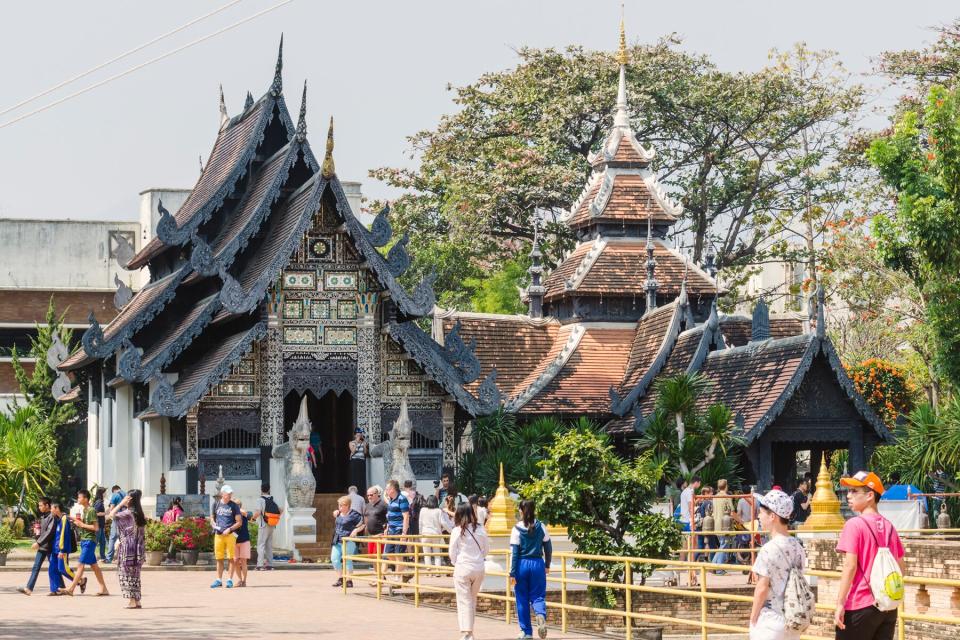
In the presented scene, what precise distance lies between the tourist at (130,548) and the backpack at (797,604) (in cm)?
1185

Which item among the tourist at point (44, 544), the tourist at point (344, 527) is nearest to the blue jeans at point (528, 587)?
the tourist at point (344, 527)

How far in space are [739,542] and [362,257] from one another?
9.92m

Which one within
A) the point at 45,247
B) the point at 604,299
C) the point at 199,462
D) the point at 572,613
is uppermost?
the point at 45,247

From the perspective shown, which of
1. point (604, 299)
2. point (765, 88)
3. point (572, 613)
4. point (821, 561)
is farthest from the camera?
point (765, 88)

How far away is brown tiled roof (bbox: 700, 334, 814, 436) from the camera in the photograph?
33.0 metres

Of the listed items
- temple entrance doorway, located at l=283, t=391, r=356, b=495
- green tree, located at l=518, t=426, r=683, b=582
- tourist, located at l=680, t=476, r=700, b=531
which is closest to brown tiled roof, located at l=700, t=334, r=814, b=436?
tourist, located at l=680, t=476, r=700, b=531

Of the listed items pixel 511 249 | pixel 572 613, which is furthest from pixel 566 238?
pixel 572 613

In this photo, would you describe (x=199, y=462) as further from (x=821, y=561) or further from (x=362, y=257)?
(x=821, y=561)

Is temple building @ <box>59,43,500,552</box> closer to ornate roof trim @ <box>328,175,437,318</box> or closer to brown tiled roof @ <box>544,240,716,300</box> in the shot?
ornate roof trim @ <box>328,175,437,318</box>

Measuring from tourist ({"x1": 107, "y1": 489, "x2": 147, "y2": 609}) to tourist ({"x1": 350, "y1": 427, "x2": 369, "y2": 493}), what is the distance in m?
12.2

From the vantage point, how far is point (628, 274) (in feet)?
133

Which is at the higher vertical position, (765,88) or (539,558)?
(765,88)

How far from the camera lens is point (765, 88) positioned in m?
50.9

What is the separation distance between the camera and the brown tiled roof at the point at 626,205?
41.0 metres
